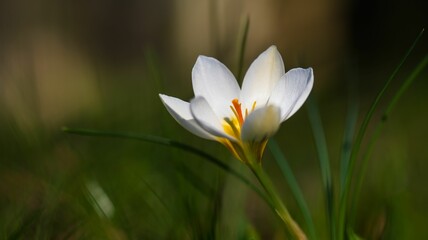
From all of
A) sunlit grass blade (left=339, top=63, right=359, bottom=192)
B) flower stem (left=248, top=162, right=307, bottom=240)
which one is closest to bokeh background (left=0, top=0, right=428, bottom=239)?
sunlit grass blade (left=339, top=63, right=359, bottom=192)

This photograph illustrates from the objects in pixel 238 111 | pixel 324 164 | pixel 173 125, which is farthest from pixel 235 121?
pixel 173 125

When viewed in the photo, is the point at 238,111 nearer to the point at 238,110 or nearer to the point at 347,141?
the point at 238,110

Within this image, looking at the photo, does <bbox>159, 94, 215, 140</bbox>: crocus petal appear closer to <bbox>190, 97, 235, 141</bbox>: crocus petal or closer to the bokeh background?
<bbox>190, 97, 235, 141</bbox>: crocus petal

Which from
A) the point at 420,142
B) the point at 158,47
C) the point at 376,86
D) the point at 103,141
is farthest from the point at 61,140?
the point at 158,47

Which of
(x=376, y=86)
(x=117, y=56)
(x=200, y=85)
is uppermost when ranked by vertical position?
(x=200, y=85)

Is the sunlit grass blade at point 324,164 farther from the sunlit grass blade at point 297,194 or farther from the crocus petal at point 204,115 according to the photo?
the crocus petal at point 204,115

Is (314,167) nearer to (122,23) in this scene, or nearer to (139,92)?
(139,92)

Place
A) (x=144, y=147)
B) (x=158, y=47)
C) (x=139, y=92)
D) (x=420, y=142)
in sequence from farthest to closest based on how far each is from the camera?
(x=158, y=47) → (x=139, y=92) → (x=420, y=142) → (x=144, y=147)
